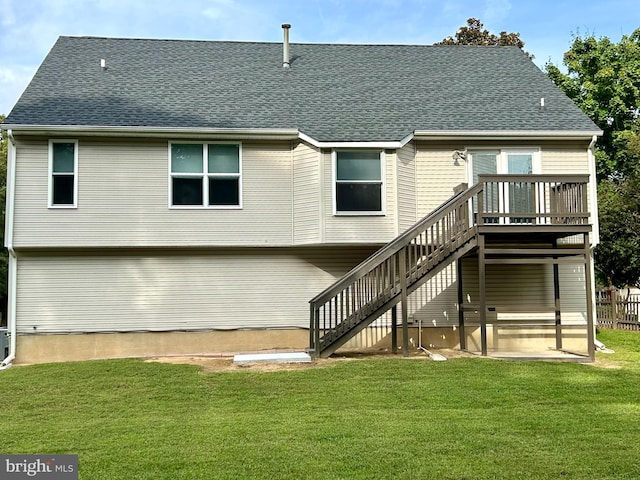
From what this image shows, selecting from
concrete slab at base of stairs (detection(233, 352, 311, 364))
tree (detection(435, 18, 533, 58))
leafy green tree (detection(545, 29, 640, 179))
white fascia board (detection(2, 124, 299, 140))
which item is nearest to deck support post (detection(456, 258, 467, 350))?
concrete slab at base of stairs (detection(233, 352, 311, 364))

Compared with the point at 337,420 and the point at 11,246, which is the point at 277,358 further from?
the point at 11,246

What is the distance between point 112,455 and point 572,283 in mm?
11044

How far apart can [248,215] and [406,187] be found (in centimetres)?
350

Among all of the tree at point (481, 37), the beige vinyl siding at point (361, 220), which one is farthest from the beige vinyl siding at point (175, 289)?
the tree at point (481, 37)

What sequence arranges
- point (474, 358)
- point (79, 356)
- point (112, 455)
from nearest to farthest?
point (112, 455)
point (474, 358)
point (79, 356)

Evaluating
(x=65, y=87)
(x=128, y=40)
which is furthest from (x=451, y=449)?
(x=128, y=40)

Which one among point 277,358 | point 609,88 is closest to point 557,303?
point 277,358

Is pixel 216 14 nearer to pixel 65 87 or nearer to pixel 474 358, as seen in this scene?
pixel 65 87

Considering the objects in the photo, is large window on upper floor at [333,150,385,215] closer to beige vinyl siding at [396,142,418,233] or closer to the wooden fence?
beige vinyl siding at [396,142,418,233]

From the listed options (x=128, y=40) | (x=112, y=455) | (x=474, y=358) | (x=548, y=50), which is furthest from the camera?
(x=548, y=50)

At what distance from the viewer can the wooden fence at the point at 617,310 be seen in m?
17.2

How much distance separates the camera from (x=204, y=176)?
12.8 m

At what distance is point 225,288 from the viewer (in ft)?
42.5

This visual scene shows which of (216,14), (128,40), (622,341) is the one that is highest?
(216,14)
